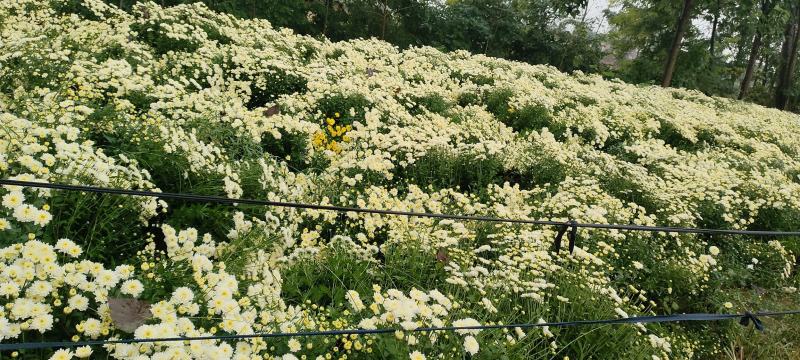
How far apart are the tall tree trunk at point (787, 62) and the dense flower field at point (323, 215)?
63.5ft

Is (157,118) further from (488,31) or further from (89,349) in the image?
(488,31)

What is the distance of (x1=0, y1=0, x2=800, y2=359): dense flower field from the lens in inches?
94.2

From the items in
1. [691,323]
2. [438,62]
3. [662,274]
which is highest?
[438,62]

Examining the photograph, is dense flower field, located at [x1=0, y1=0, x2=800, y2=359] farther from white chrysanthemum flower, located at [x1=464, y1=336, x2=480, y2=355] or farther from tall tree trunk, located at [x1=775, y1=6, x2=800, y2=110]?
tall tree trunk, located at [x1=775, y1=6, x2=800, y2=110]

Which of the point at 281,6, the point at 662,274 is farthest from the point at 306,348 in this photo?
the point at 281,6

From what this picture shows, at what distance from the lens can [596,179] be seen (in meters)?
5.93

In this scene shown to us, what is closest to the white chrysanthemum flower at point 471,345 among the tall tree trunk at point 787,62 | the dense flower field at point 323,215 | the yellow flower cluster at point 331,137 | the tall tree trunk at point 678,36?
the dense flower field at point 323,215

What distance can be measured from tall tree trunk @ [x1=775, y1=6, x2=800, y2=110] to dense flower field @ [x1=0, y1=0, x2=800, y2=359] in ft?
A: 63.5

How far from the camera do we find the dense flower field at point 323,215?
2393mm

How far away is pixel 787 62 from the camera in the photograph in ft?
80.1

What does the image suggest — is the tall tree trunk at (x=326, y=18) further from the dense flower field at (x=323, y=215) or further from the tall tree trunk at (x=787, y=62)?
the tall tree trunk at (x=787, y=62)

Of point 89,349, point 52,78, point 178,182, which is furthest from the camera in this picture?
point 52,78

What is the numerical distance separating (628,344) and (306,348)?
6.94 ft

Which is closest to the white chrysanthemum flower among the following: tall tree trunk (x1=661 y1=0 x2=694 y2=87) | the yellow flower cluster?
the yellow flower cluster
